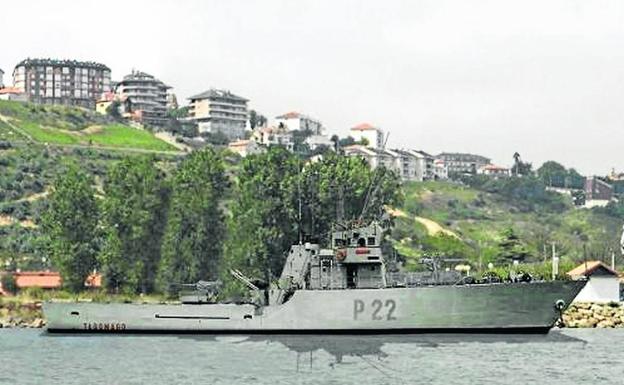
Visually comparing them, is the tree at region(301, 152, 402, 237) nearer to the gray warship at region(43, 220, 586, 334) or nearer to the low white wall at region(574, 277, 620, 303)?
the low white wall at region(574, 277, 620, 303)

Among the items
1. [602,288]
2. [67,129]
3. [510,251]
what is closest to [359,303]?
[602,288]

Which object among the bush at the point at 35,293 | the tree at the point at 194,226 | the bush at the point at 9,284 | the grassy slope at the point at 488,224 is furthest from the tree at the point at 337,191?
the grassy slope at the point at 488,224

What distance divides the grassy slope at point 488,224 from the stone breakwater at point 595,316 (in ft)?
136

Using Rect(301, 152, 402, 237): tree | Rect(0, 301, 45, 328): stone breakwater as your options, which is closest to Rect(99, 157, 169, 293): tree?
Rect(0, 301, 45, 328): stone breakwater

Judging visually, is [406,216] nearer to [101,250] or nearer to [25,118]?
[25,118]

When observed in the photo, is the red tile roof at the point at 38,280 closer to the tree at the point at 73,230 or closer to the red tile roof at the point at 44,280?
the red tile roof at the point at 44,280

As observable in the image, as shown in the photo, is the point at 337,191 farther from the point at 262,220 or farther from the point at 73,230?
the point at 73,230

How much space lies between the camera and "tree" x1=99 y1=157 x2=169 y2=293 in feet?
294

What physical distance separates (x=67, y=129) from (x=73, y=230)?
8551 cm

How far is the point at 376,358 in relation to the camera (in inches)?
2141

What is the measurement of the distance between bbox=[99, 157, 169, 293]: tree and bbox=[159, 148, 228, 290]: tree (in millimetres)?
1408

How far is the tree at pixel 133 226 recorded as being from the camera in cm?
8956

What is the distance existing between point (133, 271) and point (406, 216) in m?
Result: 74.5

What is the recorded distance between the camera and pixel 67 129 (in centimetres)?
17425
